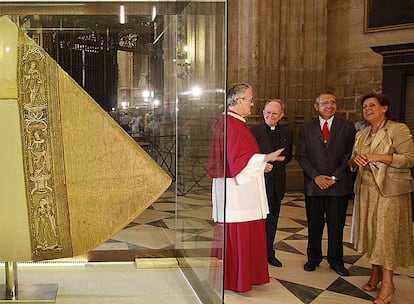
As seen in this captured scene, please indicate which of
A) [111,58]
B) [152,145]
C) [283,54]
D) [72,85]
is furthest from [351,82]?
[72,85]

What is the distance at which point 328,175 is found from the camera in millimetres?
4258

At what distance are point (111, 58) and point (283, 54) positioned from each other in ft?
15.9

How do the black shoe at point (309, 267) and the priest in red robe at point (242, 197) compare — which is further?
the black shoe at point (309, 267)

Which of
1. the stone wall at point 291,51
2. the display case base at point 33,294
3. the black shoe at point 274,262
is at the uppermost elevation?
the stone wall at point 291,51

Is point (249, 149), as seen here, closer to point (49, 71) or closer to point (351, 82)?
point (49, 71)

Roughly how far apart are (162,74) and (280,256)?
2.01 m

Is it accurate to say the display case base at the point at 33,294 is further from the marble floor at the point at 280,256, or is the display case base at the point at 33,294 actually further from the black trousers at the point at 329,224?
the black trousers at the point at 329,224

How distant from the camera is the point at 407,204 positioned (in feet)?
11.5

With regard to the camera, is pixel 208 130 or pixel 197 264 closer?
pixel 208 130

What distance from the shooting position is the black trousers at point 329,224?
14.1 ft

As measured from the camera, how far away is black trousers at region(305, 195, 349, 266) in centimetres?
429

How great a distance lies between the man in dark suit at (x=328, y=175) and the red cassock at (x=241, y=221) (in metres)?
0.68

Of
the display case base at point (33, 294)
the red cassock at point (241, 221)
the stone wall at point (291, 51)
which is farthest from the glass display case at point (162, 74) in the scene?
the stone wall at point (291, 51)

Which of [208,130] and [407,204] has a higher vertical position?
[208,130]
